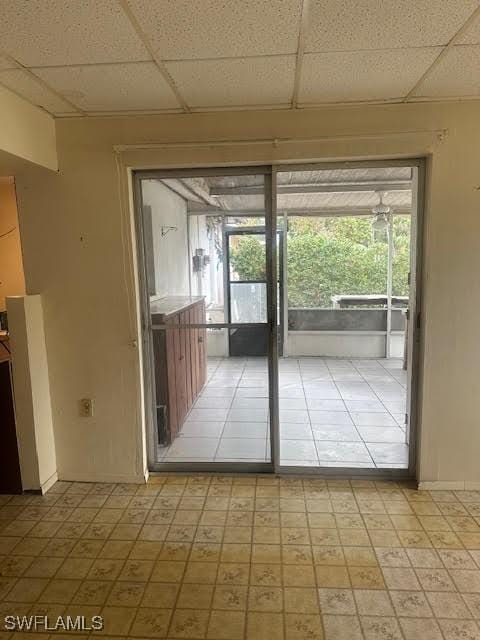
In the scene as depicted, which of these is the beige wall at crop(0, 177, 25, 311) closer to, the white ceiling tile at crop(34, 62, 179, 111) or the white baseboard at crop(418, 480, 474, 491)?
the white ceiling tile at crop(34, 62, 179, 111)

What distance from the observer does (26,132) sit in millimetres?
2188

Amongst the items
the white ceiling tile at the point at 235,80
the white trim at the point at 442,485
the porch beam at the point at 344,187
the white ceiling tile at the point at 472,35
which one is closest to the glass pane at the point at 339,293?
the porch beam at the point at 344,187

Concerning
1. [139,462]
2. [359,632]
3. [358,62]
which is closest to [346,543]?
[359,632]

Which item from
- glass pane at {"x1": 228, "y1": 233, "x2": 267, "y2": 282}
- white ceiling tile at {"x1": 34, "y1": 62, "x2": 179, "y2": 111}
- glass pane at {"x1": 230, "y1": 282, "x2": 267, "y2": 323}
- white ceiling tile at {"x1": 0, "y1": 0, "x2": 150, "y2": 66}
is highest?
white ceiling tile at {"x1": 34, "y1": 62, "x2": 179, "y2": 111}

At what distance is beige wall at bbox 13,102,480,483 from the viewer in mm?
2338

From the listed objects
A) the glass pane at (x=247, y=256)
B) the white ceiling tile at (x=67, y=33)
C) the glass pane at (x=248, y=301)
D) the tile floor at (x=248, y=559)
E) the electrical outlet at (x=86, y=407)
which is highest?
the white ceiling tile at (x=67, y=33)

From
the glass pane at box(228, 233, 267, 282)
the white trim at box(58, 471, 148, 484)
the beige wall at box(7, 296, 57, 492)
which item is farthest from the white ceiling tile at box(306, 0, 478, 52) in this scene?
the white trim at box(58, 471, 148, 484)

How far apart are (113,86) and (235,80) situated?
24.1 inches

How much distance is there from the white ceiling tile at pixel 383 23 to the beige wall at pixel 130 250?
0.67m

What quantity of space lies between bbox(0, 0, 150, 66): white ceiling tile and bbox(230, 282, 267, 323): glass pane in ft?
4.60

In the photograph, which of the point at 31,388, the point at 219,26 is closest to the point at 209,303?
the point at 31,388

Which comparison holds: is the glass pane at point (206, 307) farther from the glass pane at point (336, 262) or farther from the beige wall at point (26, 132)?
the glass pane at point (336, 262)

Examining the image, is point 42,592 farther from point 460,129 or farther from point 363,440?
point 460,129

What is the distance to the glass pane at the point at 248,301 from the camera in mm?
2682
